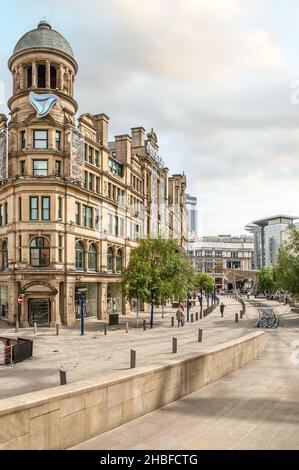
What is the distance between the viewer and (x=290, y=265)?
43500 millimetres

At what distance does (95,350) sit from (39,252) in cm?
1642

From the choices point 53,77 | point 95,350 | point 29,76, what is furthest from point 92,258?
point 95,350

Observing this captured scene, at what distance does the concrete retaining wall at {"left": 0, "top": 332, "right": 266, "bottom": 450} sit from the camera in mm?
7148

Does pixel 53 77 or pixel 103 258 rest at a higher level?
pixel 53 77

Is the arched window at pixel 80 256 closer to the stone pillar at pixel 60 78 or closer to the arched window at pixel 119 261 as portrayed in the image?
the arched window at pixel 119 261

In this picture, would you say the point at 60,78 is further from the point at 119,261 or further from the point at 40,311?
the point at 40,311

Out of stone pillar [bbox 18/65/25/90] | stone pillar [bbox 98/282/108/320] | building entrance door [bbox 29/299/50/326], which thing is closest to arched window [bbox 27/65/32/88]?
stone pillar [bbox 18/65/25/90]

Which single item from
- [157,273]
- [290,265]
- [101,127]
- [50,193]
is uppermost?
[101,127]

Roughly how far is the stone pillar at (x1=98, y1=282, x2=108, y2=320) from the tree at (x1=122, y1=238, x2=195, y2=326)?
630cm

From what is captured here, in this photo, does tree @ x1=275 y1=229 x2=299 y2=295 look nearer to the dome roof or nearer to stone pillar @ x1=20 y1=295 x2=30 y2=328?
stone pillar @ x1=20 y1=295 x2=30 y2=328

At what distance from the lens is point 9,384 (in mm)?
16172

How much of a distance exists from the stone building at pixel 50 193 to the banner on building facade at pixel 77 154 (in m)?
0.10
